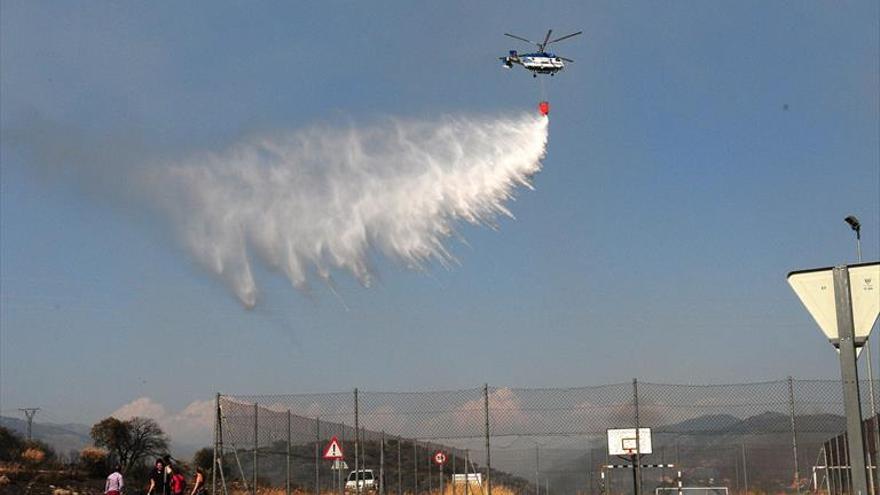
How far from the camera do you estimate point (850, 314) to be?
6.08 metres

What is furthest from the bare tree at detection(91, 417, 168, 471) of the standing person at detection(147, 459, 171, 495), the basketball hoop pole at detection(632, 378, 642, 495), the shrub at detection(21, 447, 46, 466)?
the basketball hoop pole at detection(632, 378, 642, 495)

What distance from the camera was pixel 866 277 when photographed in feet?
19.8

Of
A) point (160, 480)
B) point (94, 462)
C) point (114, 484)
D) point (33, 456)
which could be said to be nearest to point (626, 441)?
point (160, 480)

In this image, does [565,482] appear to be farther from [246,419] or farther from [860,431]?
[860,431]

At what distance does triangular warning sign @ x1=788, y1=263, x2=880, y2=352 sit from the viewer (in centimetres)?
603

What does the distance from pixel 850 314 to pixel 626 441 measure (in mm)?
21372

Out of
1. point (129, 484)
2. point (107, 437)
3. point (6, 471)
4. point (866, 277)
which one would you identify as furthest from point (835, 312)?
point (107, 437)

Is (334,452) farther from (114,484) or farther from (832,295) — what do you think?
(832,295)

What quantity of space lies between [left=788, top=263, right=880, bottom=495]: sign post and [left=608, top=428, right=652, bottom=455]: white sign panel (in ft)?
66.1

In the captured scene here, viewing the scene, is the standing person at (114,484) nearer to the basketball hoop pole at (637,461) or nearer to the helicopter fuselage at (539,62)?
the basketball hoop pole at (637,461)

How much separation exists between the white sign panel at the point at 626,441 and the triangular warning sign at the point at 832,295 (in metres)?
20.2

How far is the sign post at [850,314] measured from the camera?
6.05 m

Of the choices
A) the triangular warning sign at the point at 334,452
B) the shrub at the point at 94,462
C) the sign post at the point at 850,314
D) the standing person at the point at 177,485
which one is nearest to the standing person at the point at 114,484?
the standing person at the point at 177,485

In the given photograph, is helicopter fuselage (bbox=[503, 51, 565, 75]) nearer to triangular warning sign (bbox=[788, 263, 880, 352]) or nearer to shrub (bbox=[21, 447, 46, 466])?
shrub (bbox=[21, 447, 46, 466])
